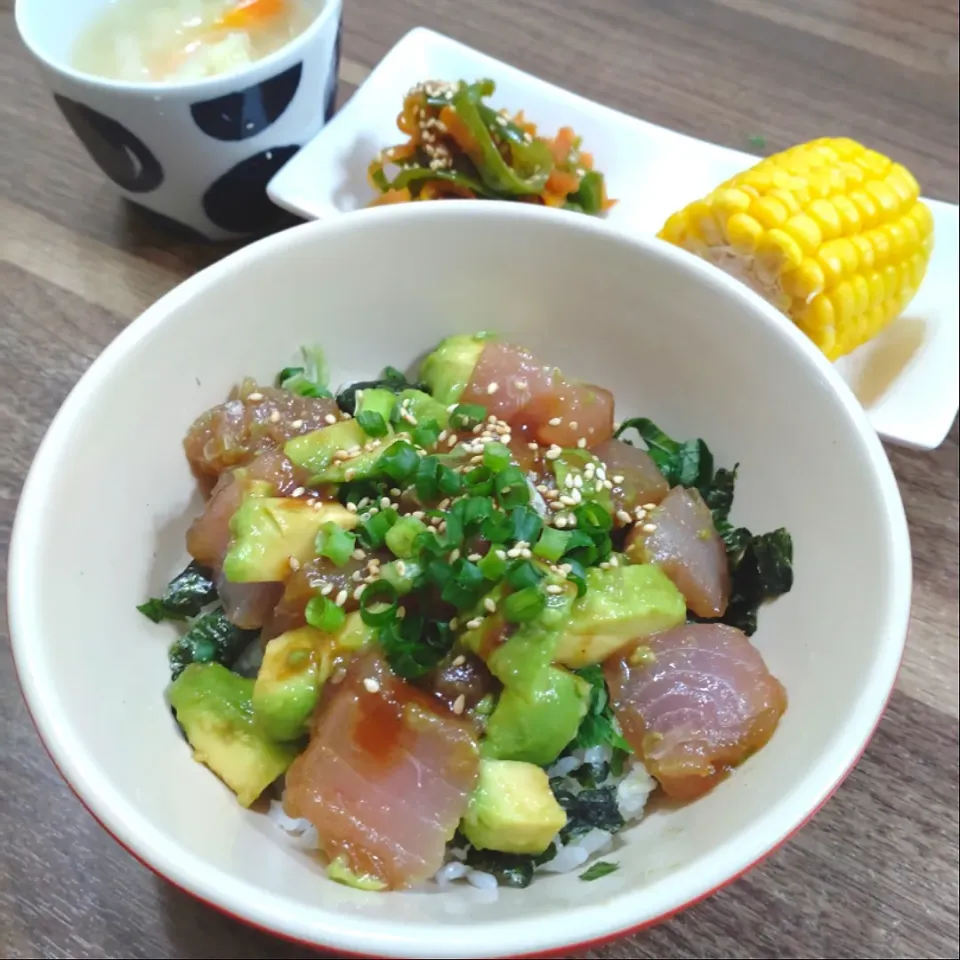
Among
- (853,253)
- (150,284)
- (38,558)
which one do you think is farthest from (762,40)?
(38,558)

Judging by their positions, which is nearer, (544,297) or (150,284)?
(544,297)

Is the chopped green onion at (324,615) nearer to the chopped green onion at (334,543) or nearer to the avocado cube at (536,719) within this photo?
the chopped green onion at (334,543)

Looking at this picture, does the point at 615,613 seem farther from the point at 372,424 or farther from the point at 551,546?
the point at 372,424

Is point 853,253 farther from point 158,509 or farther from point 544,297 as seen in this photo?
point 158,509

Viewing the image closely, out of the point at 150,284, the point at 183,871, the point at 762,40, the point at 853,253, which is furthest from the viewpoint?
the point at 762,40

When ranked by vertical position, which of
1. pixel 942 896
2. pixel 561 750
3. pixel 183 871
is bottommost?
pixel 942 896

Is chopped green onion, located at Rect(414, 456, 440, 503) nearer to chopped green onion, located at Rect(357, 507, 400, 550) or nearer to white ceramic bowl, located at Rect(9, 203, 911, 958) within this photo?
chopped green onion, located at Rect(357, 507, 400, 550)
